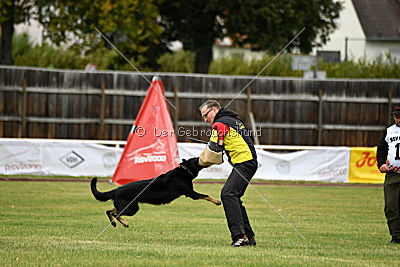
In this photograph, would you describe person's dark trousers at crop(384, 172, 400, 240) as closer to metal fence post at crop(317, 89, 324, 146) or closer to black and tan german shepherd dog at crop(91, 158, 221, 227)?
black and tan german shepherd dog at crop(91, 158, 221, 227)

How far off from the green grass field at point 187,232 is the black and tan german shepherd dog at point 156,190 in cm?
54

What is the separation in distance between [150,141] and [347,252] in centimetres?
951

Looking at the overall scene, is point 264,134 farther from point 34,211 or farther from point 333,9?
point 34,211

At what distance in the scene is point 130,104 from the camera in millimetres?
24594

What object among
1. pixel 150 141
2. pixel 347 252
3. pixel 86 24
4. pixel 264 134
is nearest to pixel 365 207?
pixel 150 141

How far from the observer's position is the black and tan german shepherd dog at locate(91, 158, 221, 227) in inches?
355

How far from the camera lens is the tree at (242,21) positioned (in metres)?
28.8

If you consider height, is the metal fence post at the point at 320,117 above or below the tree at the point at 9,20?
below

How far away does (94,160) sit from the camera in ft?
66.2

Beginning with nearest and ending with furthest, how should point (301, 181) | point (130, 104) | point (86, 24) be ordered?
point (301, 181)
point (130, 104)
point (86, 24)

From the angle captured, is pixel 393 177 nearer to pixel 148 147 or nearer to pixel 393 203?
pixel 393 203

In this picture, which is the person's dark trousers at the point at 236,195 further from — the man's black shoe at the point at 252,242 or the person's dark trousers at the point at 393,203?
the person's dark trousers at the point at 393,203

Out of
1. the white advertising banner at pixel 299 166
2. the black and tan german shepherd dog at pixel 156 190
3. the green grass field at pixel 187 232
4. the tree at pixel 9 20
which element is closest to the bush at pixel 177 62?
the tree at pixel 9 20

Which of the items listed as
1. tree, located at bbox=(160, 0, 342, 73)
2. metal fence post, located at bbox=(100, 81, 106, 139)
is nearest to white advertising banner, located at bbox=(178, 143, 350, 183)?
metal fence post, located at bbox=(100, 81, 106, 139)
